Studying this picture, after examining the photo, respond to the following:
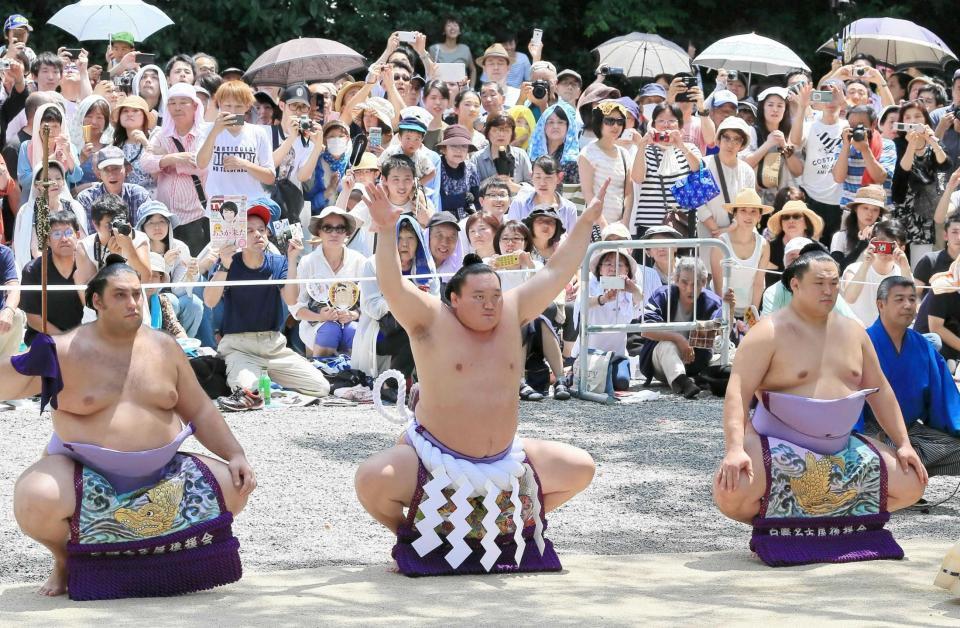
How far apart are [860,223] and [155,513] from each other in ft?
18.3

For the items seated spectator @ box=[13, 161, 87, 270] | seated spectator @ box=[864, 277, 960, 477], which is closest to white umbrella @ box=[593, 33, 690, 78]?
seated spectator @ box=[13, 161, 87, 270]

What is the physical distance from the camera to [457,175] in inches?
357

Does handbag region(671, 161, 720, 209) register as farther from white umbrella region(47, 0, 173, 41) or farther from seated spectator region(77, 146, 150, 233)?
white umbrella region(47, 0, 173, 41)

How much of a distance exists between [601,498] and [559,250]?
1316 mm

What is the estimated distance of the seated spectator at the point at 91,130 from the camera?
878 centimetres

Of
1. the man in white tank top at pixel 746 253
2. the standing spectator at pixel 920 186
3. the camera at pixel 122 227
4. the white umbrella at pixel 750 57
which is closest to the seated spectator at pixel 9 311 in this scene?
the camera at pixel 122 227

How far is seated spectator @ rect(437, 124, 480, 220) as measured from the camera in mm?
9023

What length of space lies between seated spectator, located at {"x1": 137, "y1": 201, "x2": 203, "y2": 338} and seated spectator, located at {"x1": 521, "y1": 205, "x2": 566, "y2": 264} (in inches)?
71.8

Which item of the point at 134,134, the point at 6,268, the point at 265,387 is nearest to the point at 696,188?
the point at 265,387

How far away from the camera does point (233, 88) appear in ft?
28.0

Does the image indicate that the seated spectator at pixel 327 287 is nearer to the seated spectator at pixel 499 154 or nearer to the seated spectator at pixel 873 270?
the seated spectator at pixel 499 154

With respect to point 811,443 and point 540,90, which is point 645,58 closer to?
point 540,90

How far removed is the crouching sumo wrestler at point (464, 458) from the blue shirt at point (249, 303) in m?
3.03

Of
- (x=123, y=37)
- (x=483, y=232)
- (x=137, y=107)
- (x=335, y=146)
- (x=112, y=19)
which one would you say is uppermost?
(x=112, y=19)
